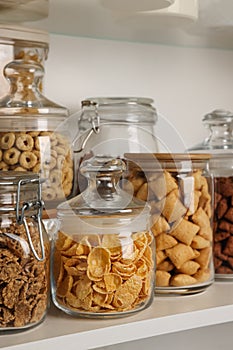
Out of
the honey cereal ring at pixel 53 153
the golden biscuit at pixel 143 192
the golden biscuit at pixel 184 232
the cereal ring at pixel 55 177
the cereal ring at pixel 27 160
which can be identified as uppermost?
the honey cereal ring at pixel 53 153

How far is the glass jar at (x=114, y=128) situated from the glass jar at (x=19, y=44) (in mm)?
79

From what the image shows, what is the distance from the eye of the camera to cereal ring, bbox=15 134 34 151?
65 cm

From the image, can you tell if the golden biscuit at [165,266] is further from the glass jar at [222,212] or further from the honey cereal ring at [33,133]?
the honey cereal ring at [33,133]

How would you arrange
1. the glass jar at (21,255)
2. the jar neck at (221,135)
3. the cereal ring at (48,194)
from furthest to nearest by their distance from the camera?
the jar neck at (221,135)
the cereal ring at (48,194)
the glass jar at (21,255)

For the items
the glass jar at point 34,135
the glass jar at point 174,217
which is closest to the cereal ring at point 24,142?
the glass jar at point 34,135

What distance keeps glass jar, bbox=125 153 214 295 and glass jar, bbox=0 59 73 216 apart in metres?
0.07

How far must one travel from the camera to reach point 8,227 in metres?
0.58

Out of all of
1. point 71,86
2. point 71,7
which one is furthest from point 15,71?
point 71,86

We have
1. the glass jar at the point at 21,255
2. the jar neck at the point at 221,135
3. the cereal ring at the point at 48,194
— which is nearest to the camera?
the glass jar at the point at 21,255

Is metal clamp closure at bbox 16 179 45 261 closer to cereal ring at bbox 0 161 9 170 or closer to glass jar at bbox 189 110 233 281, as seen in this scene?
cereal ring at bbox 0 161 9 170

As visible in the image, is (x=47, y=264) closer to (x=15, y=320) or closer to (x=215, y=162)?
(x=15, y=320)

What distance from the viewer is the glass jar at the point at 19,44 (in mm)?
699

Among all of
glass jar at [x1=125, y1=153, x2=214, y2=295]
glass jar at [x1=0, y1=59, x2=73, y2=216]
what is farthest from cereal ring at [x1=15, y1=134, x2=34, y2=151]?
glass jar at [x1=125, y1=153, x2=214, y2=295]

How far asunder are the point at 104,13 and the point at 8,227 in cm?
28
